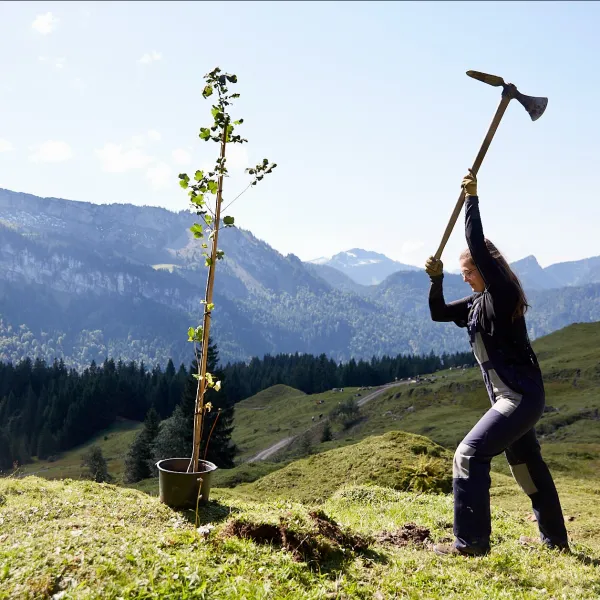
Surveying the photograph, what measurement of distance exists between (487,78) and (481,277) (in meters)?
3.34

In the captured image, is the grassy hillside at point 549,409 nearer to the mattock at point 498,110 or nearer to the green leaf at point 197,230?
the mattock at point 498,110

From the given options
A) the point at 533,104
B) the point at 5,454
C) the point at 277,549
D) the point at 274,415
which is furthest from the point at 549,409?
the point at 5,454

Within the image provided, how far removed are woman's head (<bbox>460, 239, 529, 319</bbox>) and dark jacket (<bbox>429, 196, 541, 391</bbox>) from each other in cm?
8

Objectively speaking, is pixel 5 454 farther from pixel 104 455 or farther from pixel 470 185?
pixel 470 185

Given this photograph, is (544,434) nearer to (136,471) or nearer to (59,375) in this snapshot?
(136,471)

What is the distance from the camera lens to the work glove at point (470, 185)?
273 inches

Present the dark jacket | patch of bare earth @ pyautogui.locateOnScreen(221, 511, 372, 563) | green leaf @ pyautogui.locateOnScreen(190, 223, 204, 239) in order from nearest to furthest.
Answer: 1. patch of bare earth @ pyautogui.locateOnScreen(221, 511, 372, 563)
2. the dark jacket
3. green leaf @ pyautogui.locateOnScreen(190, 223, 204, 239)

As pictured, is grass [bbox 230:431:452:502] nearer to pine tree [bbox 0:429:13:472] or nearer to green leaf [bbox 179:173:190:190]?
green leaf [bbox 179:173:190:190]

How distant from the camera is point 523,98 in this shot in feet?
26.0

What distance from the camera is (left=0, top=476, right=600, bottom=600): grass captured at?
4887mm

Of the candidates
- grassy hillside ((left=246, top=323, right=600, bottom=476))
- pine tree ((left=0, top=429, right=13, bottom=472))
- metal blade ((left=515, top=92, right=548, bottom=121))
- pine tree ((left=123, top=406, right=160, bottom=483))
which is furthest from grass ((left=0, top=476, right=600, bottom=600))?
pine tree ((left=0, top=429, right=13, bottom=472))

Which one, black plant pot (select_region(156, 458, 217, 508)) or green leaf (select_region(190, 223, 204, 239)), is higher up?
green leaf (select_region(190, 223, 204, 239))

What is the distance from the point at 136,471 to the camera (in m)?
63.4

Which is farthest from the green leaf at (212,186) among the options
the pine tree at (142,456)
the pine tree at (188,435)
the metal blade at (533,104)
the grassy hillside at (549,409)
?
the pine tree at (142,456)
